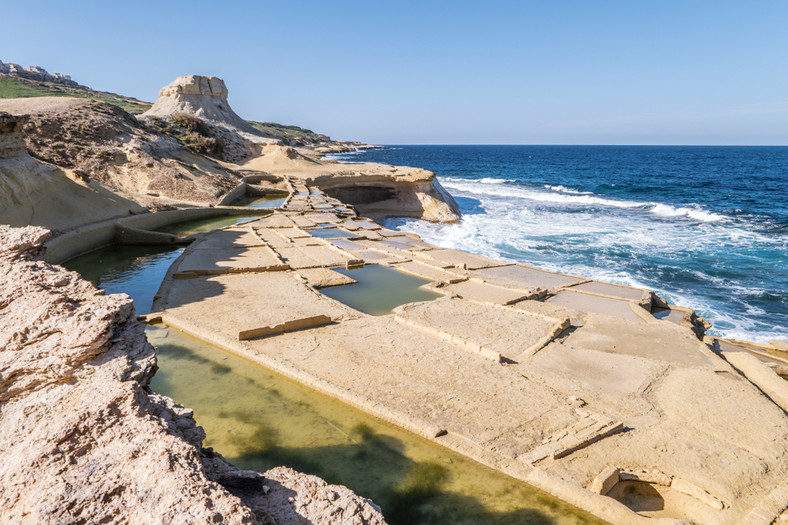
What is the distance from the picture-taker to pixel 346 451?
4270 millimetres

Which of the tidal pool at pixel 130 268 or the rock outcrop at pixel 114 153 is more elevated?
the rock outcrop at pixel 114 153

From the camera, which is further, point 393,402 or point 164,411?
point 393,402

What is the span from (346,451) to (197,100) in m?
49.3

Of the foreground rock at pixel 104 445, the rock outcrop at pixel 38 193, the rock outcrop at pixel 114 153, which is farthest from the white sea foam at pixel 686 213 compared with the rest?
the foreground rock at pixel 104 445

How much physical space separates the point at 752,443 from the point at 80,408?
598 cm

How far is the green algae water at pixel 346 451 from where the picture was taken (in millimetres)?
3646

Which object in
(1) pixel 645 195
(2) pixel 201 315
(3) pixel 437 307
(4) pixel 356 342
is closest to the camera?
(4) pixel 356 342

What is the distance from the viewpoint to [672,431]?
466 cm

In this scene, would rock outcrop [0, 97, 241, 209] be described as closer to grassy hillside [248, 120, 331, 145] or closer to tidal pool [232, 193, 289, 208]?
tidal pool [232, 193, 289, 208]

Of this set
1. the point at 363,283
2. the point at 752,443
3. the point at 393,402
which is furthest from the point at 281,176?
the point at 752,443

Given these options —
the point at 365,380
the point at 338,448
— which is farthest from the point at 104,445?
the point at 365,380

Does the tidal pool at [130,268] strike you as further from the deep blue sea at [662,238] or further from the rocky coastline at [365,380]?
the deep blue sea at [662,238]

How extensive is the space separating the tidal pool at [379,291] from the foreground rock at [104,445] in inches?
196

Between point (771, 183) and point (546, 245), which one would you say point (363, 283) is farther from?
point (771, 183)
